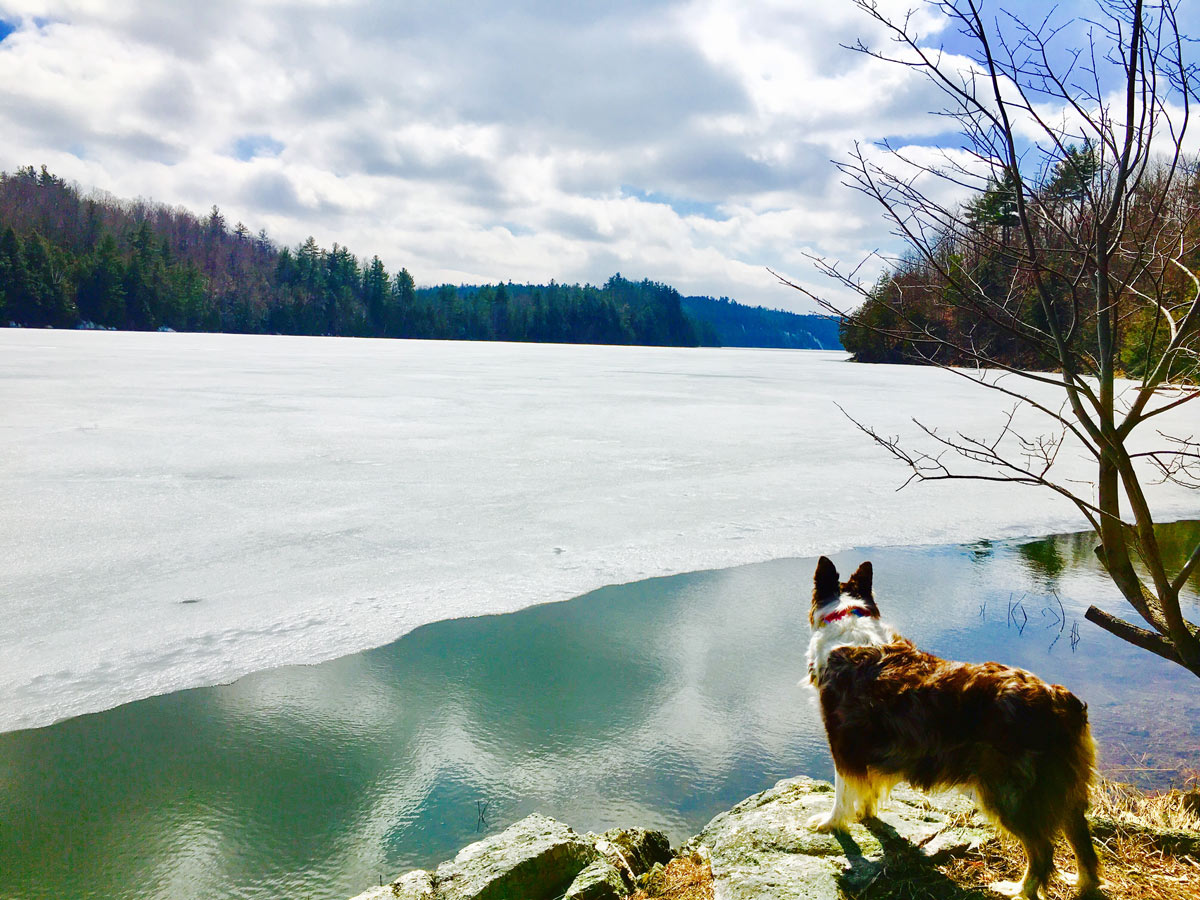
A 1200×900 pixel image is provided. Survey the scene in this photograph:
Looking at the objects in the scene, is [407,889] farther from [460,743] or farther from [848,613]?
[848,613]

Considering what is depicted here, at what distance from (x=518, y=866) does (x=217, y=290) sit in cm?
10336

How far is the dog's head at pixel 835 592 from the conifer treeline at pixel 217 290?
79500 mm

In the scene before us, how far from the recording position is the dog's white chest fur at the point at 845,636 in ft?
8.98

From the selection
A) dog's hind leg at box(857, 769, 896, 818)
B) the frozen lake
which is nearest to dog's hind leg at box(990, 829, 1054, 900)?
dog's hind leg at box(857, 769, 896, 818)

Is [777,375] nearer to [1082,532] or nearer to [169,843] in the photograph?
[1082,532]

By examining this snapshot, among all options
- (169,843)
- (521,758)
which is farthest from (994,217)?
(169,843)

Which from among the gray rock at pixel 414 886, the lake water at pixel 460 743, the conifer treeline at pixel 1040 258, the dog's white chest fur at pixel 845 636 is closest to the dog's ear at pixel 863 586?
the dog's white chest fur at pixel 845 636

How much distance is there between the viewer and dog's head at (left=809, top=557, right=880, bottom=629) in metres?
2.97

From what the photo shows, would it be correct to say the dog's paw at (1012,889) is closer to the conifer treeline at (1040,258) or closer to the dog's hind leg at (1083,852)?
the dog's hind leg at (1083,852)

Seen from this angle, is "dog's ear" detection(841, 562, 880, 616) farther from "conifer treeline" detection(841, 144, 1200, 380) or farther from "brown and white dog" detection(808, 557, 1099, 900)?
"conifer treeline" detection(841, 144, 1200, 380)

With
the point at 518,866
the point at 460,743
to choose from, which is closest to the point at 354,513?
the point at 460,743

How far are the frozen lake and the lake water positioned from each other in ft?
0.87

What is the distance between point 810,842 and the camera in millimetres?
2596

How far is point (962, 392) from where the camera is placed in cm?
2153
